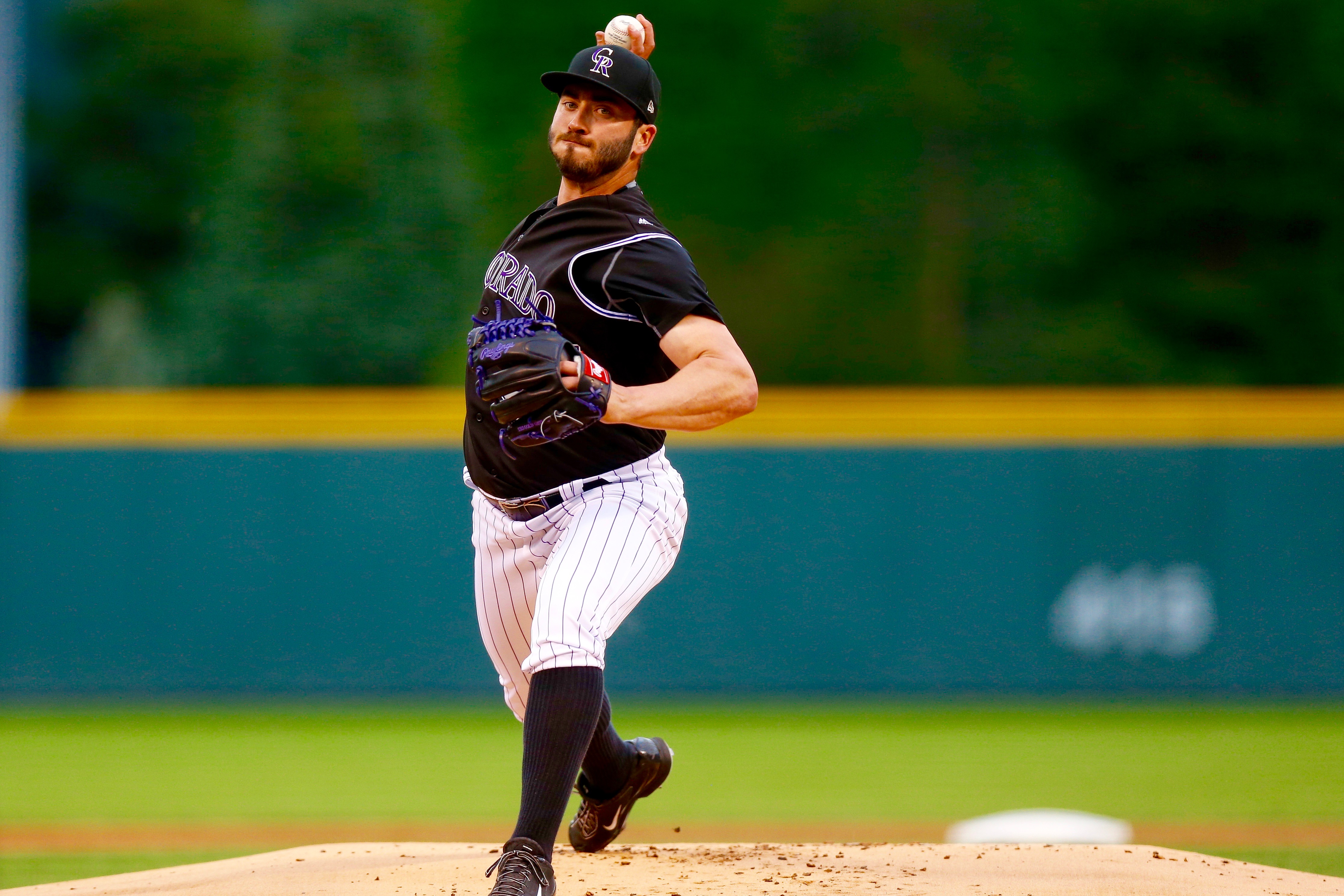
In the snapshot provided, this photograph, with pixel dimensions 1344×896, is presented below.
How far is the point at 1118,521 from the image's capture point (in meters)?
7.84

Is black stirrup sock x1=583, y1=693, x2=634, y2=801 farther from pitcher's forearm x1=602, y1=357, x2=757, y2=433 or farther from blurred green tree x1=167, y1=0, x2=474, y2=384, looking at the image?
blurred green tree x1=167, y1=0, x2=474, y2=384

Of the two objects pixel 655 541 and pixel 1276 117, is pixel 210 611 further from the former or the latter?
pixel 1276 117

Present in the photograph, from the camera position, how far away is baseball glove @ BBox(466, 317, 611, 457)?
8.99ft

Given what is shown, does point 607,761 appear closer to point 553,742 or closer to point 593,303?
point 553,742

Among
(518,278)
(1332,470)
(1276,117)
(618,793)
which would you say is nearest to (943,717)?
(1332,470)

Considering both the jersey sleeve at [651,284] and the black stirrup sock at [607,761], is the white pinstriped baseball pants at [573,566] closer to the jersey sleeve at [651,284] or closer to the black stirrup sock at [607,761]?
the black stirrup sock at [607,761]

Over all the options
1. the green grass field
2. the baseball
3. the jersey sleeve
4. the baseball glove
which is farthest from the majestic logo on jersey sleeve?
the green grass field

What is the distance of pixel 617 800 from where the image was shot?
3.44 m

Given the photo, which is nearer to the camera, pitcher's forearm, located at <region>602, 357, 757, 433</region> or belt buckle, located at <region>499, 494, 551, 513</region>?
pitcher's forearm, located at <region>602, 357, 757, 433</region>

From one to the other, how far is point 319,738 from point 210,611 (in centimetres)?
106

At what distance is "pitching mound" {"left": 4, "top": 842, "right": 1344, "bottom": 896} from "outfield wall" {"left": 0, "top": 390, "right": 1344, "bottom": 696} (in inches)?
165

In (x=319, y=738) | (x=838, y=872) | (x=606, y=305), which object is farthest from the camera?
(x=319, y=738)

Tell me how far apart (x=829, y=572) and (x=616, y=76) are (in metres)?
5.09

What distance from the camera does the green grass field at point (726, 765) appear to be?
17.5 feet
